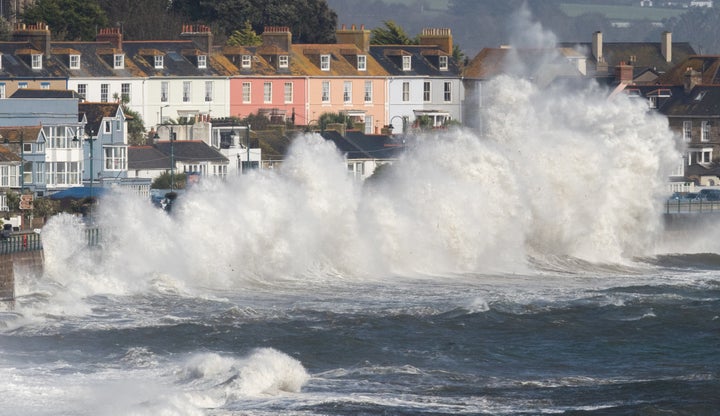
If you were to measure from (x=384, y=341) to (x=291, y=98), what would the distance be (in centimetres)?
5380

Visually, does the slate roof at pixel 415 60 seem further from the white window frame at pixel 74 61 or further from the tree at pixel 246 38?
the white window frame at pixel 74 61

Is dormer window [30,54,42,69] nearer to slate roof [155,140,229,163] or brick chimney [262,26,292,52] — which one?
slate roof [155,140,229,163]

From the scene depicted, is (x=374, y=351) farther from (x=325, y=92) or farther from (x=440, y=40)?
(x=440, y=40)

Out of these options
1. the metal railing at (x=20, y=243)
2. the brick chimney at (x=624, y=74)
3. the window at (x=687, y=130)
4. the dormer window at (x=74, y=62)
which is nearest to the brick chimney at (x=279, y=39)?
the dormer window at (x=74, y=62)

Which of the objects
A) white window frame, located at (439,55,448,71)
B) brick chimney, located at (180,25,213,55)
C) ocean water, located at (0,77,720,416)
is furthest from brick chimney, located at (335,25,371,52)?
ocean water, located at (0,77,720,416)

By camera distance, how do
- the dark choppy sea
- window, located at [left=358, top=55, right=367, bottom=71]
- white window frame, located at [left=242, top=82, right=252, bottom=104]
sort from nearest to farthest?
the dark choppy sea
white window frame, located at [left=242, top=82, right=252, bottom=104]
window, located at [left=358, top=55, right=367, bottom=71]

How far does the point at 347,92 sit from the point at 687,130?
16.9 metres

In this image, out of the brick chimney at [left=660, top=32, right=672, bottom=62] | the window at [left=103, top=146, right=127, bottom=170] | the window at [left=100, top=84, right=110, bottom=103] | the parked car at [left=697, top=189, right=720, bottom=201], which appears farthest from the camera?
the brick chimney at [left=660, top=32, right=672, bottom=62]

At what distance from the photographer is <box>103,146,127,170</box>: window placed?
6819cm

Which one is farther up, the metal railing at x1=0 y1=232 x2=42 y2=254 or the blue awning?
the blue awning

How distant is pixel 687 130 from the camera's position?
90.7m

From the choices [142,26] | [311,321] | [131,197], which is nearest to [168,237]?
[131,197]

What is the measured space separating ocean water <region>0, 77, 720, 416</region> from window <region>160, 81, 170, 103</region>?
21077 millimetres

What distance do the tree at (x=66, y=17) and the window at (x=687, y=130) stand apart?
3069 centimetres
